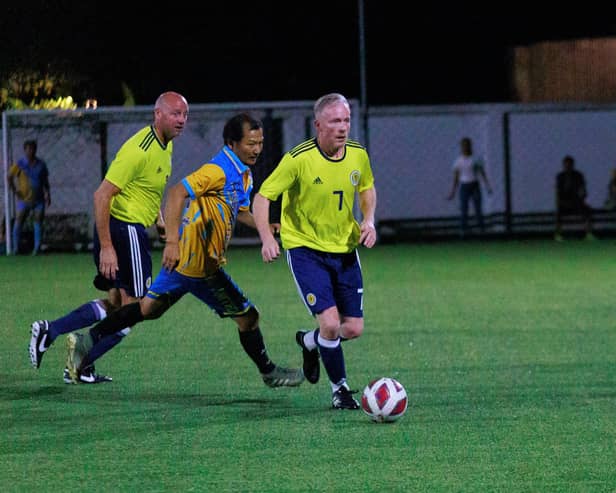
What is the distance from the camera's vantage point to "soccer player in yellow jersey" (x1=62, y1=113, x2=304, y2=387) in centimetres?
805

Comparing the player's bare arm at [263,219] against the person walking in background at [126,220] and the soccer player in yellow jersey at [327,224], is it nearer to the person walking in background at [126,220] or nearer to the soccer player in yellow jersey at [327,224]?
the soccer player in yellow jersey at [327,224]

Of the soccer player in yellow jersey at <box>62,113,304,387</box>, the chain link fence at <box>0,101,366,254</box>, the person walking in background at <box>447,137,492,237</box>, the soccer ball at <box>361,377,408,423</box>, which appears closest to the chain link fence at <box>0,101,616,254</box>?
the chain link fence at <box>0,101,366,254</box>

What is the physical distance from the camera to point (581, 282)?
1586cm

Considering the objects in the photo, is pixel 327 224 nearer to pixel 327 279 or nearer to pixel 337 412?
pixel 327 279

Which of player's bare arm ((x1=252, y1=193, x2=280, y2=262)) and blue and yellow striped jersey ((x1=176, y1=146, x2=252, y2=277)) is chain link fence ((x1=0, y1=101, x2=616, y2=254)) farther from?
player's bare arm ((x1=252, y1=193, x2=280, y2=262))

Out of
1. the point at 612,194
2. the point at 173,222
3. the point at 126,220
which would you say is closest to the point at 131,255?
the point at 126,220

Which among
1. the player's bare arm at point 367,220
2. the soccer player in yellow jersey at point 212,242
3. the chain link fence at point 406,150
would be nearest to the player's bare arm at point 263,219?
the soccer player in yellow jersey at point 212,242

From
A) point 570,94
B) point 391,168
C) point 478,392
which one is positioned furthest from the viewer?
point 570,94

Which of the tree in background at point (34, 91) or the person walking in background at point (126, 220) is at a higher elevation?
the tree in background at point (34, 91)

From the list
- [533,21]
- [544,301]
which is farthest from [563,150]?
[544,301]

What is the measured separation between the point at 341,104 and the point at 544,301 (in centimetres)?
679

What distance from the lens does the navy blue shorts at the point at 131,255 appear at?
29.6ft

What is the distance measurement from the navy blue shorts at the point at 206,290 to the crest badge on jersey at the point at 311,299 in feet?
1.98

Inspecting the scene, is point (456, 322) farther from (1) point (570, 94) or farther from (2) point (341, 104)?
(1) point (570, 94)
